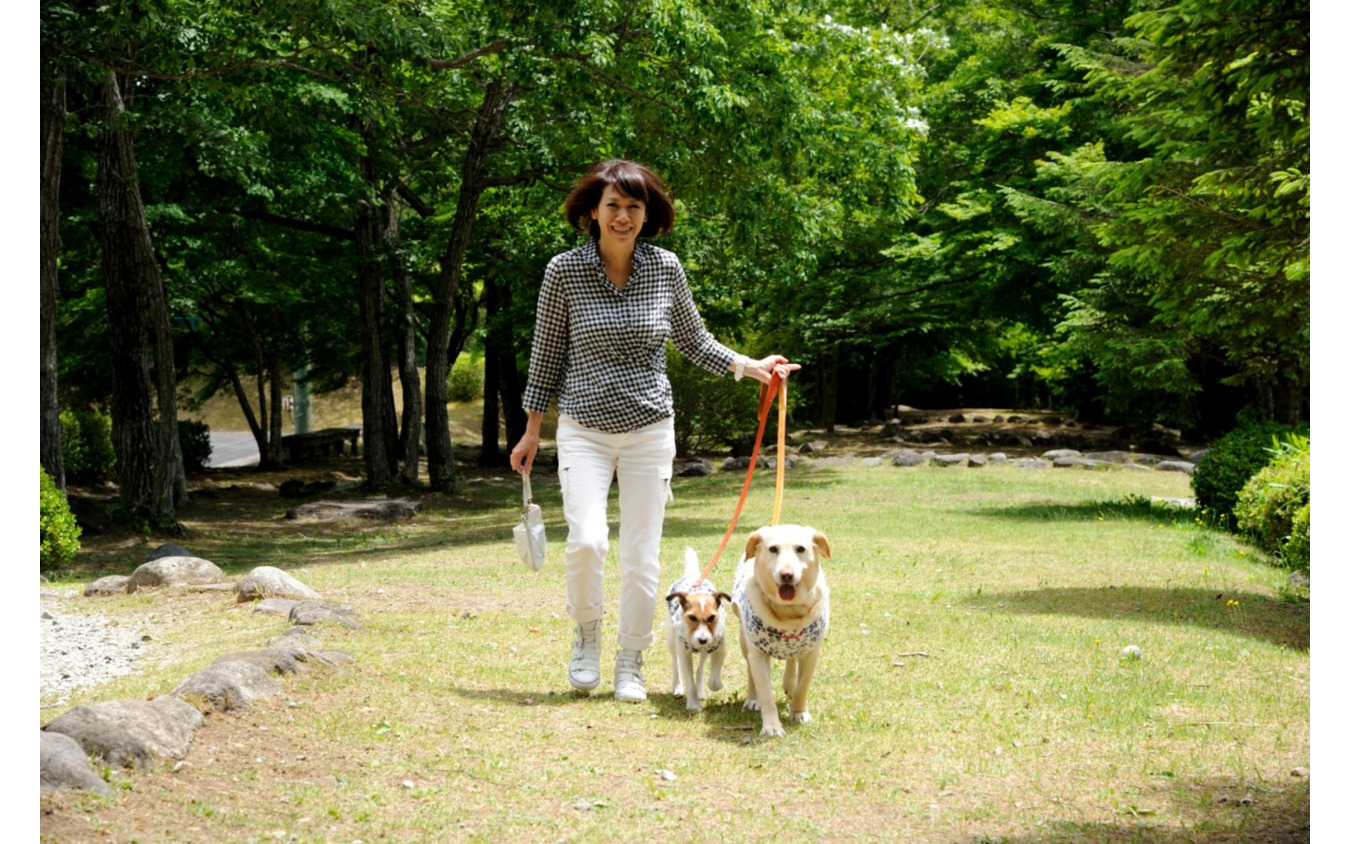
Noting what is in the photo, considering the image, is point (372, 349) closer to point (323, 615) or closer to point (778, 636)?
point (323, 615)

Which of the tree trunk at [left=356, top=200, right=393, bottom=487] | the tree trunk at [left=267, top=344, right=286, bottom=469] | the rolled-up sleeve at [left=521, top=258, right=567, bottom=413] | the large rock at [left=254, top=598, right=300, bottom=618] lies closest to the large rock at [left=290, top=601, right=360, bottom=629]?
the large rock at [left=254, top=598, right=300, bottom=618]

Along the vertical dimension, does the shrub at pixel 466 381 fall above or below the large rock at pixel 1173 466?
above

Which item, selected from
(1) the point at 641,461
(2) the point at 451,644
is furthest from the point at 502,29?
(1) the point at 641,461

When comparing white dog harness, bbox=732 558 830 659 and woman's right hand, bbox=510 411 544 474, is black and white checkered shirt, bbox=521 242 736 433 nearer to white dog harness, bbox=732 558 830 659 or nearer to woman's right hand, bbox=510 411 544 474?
woman's right hand, bbox=510 411 544 474

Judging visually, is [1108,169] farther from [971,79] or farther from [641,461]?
[971,79]

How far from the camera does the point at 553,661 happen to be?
7.07 metres

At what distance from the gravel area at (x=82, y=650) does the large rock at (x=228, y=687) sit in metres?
1.16

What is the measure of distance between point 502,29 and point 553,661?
9.36 metres

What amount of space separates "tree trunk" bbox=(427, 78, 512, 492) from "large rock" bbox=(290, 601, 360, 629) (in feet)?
37.6

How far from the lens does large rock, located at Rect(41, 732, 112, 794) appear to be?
13.3 ft

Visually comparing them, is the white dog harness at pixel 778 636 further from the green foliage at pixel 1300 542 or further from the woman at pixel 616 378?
the green foliage at pixel 1300 542

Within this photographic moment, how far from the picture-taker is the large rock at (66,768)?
13.3ft

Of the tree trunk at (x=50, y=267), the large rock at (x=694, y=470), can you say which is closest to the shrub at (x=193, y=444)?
the large rock at (x=694, y=470)

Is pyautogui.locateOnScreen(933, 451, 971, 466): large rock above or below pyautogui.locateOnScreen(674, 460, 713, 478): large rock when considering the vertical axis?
above
